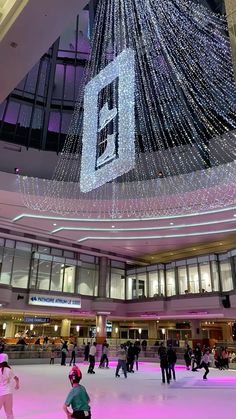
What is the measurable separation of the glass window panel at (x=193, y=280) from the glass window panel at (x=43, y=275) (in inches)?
465

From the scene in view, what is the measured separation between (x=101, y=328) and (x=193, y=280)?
864 cm

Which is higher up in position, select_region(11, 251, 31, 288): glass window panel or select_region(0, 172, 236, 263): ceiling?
select_region(0, 172, 236, 263): ceiling

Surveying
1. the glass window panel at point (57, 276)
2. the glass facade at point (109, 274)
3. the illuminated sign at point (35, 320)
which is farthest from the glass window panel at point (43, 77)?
the illuminated sign at point (35, 320)

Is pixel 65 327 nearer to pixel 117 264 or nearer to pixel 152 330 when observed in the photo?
pixel 117 264

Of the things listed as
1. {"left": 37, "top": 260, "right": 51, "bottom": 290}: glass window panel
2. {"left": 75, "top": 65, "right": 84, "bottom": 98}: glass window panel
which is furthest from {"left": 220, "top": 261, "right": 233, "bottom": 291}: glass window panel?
{"left": 75, "top": 65, "right": 84, "bottom": 98}: glass window panel

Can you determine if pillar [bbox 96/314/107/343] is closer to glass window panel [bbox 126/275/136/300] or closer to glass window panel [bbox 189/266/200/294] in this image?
glass window panel [bbox 126/275/136/300]

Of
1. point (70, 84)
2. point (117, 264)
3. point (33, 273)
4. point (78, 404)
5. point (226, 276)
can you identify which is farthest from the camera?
point (117, 264)

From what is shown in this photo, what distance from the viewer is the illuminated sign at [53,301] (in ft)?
83.3

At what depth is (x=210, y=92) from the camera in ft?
56.1

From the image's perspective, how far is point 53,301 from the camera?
26.3 metres

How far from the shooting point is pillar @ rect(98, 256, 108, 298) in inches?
1169

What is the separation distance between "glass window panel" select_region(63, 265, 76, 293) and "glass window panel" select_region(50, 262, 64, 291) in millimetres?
367

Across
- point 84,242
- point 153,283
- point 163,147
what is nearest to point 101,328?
point 153,283

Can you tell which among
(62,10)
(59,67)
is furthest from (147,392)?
(59,67)
